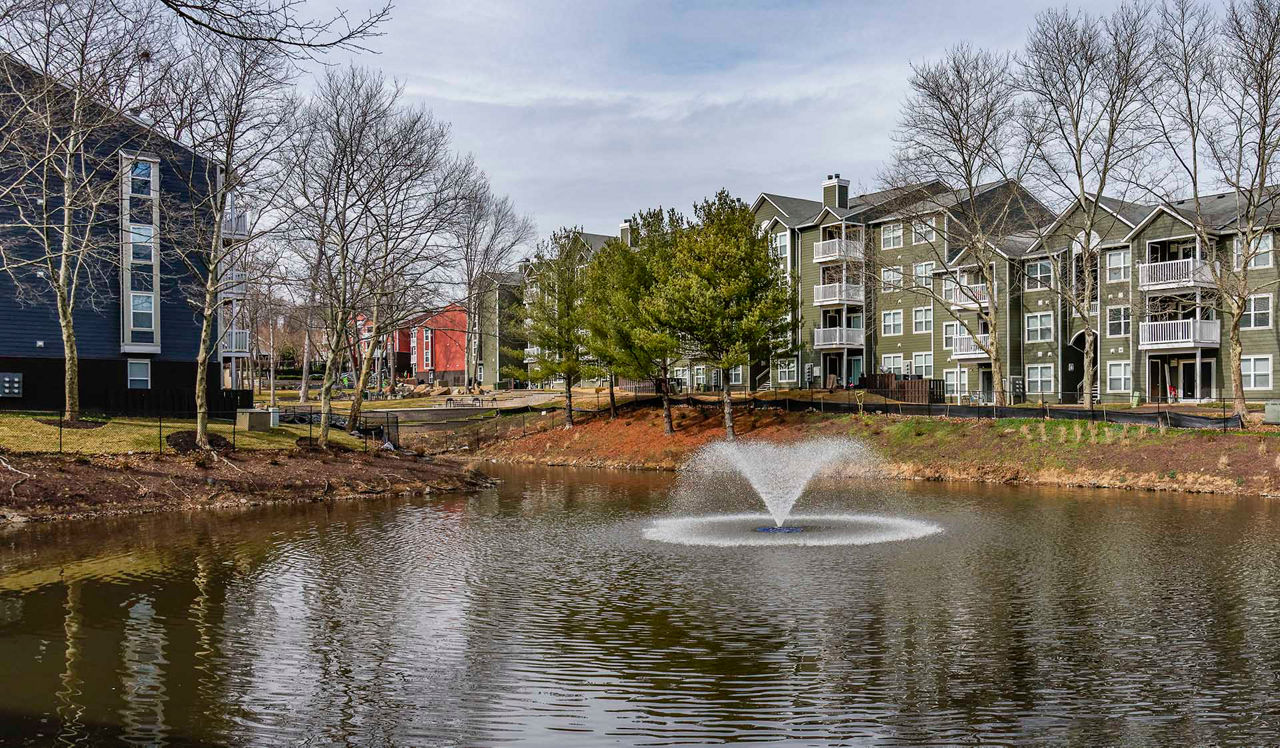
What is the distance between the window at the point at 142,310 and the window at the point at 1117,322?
49.9 metres

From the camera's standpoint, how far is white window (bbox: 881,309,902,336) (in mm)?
64250

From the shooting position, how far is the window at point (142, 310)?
4353 centimetres

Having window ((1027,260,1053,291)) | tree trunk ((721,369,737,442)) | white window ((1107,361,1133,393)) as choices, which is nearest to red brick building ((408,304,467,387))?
tree trunk ((721,369,737,442))

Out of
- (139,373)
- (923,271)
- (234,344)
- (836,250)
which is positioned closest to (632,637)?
(139,373)

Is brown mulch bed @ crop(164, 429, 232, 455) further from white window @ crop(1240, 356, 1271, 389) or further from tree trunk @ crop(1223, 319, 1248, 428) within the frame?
white window @ crop(1240, 356, 1271, 389)

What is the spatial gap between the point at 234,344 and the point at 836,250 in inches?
1512

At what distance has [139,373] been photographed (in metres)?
43.8

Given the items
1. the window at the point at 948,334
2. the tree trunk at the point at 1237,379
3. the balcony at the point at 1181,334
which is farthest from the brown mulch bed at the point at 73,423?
the balcony at the point at 1181,334

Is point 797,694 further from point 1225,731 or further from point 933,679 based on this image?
point 1225,731

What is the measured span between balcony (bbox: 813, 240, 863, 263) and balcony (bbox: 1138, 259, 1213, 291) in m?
16.9

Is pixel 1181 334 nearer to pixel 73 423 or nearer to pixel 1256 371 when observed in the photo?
pixel 1256 371

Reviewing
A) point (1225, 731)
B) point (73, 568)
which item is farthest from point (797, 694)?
point (73, 568)

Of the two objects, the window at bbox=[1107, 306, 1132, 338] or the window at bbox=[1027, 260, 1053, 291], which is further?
the window at bbox=[1027, 260, 1053, 291]

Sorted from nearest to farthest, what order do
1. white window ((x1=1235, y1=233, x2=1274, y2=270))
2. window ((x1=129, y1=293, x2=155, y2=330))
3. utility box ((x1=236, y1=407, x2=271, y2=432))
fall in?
utility box ((x1=236, y1=407, x2=271, y2=432)), window ((x1=129, y1=293, x2=155, y2=330)), white window ((x1=1235, y1=233, x2=1274, y2=270))
